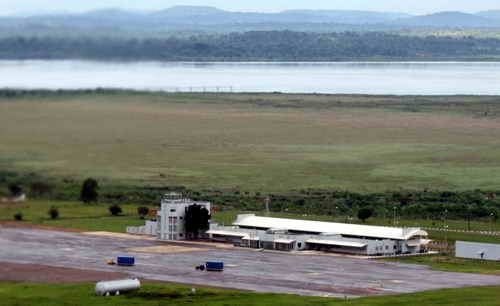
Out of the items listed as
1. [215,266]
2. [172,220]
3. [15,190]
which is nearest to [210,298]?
[215,266]

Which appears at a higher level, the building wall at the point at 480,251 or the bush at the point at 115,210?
the bush at the point at 115,210

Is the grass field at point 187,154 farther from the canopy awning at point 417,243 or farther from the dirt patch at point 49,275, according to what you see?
the canopy awning at point 417,243

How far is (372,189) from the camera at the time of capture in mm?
152500

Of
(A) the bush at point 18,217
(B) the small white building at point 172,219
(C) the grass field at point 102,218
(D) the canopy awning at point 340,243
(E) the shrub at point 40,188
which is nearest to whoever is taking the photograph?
(D) the canopy awning at point 340,243

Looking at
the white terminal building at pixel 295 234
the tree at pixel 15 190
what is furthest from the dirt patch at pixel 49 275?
the white terminal building at pixel 295 234

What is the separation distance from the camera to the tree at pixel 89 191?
142000 millimetres

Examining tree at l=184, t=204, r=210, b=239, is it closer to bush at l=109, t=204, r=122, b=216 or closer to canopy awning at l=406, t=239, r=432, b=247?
bush at l=109, t=204, r=122, b=216

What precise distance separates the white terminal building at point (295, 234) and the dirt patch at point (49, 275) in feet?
69.5

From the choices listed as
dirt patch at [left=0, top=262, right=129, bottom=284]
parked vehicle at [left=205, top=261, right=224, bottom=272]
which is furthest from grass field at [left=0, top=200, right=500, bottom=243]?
parked vehicle at [left=205, top=261, right=224, bottom=272]

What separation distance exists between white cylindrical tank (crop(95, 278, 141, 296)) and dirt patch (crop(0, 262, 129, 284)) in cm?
653

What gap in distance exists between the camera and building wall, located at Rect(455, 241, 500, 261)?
103431mm

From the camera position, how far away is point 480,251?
103 m

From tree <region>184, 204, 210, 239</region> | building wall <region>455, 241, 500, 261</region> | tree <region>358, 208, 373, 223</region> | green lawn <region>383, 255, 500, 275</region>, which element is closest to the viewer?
green lawn <region>383, 255, 500, 275</region>

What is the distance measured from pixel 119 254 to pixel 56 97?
50.2 ft
